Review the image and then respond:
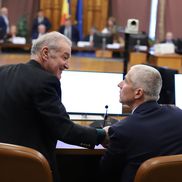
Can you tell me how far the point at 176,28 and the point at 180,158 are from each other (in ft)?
42.8

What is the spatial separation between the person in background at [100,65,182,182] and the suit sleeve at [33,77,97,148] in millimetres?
210

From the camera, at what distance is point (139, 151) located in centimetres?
203

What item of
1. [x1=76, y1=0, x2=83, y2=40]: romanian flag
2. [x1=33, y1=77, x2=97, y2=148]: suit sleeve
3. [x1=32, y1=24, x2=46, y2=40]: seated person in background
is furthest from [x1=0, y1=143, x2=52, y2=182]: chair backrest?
[x1=76, y1=0, x2=83, y2=40]: romanian flag

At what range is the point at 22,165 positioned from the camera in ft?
5.78

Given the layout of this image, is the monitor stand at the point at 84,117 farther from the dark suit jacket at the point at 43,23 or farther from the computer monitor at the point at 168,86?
the dark suit jacket at the point at 43,23

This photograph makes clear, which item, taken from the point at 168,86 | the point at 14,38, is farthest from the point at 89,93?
the point at 14,38

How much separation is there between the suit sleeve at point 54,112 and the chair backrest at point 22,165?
1.20ft

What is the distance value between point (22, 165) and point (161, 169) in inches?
23.3

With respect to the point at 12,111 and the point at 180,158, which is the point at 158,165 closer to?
the point at 180,158

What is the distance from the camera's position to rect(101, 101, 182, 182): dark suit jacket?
2.02 m

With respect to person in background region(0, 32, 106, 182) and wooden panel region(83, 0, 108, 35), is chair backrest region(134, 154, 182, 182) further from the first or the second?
wooden panel region(83, 0, 108, 35)

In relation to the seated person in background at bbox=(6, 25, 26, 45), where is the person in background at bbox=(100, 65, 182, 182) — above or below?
above

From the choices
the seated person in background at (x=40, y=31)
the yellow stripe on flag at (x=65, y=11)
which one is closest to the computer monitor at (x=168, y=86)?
the seated person in background at (x=40, y=31)

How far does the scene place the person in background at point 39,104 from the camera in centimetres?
211
